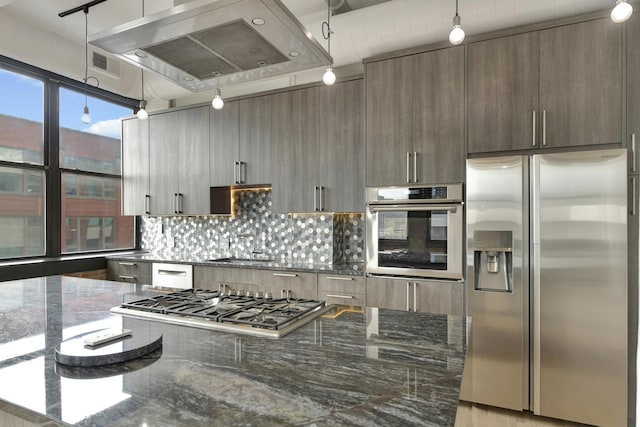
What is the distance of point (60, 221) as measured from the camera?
3.82 metres

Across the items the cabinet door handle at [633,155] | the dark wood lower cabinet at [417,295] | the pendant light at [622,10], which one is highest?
the pendant light at [622,10]

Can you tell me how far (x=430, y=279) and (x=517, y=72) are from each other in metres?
1.57

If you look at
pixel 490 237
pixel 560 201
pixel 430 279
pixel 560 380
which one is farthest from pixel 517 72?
pixel 560 380

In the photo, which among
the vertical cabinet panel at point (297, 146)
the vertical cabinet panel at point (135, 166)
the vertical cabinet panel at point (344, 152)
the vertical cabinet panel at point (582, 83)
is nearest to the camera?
the vertical cabinet panel at point (582, 83)

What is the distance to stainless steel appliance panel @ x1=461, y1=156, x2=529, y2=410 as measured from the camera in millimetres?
2379

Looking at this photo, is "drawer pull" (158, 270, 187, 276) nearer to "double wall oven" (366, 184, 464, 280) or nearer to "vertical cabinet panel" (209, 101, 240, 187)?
"vertical cabinet panel" (209, 101, 240, 187)

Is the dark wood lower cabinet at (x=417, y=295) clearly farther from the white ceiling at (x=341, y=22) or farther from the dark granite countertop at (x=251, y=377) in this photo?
the white ceiling at (x=341, y=22)

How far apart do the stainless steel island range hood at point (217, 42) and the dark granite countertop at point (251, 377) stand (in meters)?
1.01

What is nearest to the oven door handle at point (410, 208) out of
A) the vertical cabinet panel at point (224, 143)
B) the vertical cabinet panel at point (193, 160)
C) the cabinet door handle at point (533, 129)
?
the cabinet door handle at point (533, 129)

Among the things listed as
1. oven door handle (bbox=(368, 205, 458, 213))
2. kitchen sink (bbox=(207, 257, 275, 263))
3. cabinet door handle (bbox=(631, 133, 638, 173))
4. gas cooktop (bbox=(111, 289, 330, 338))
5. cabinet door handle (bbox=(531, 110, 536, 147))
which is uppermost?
cabinet door handle (bbox=(531, 110, 536, 147))

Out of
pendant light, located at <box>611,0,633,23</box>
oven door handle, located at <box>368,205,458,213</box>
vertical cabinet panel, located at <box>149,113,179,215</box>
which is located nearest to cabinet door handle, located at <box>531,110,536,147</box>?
oven door handle, located at <box>368,205,458,213</box>

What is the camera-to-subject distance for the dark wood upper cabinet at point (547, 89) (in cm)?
229

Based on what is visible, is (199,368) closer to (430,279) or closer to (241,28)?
(241,28)

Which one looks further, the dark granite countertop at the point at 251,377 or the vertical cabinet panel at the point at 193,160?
the vertical cabinet panel at the point at 193,160
